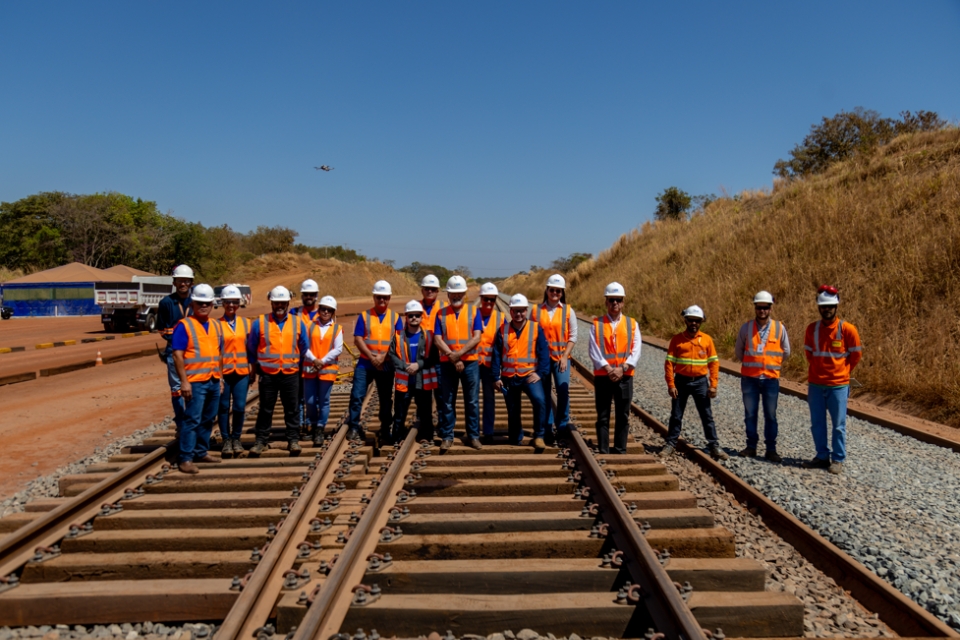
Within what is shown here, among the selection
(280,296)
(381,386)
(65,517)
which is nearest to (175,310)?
(280,296)

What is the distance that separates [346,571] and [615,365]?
12.5 ft

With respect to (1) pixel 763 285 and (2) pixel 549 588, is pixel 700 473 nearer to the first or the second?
(2) pixel 549 588

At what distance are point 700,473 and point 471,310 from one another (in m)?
2.91

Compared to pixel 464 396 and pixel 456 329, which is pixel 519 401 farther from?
pixel 456 329

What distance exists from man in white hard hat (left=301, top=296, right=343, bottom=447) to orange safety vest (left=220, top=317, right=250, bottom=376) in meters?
0.65

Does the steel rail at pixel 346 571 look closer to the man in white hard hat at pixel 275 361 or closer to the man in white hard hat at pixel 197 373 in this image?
the man in white hard hat at pixel 275 361

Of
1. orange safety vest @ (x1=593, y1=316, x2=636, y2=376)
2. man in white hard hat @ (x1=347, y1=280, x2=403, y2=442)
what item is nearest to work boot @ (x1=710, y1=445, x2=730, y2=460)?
orange safety vest @ (x1=593, y1=316, x2=636, y2=376)

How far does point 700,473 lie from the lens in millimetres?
6789

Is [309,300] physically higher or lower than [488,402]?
higher

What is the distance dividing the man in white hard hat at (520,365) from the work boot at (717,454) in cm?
193

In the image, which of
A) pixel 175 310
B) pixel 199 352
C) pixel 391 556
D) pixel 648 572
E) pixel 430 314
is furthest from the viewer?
pixel 430 314

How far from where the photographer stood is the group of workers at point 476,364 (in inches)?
261

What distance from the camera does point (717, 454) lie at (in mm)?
7141

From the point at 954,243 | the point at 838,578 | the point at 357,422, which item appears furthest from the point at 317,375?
the point at 954,243
